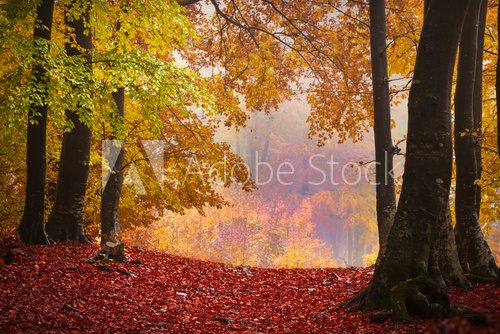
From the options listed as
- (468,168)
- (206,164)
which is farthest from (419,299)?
(206,164)

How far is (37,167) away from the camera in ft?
31.4

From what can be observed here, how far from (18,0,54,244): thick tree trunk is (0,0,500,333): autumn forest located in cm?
3

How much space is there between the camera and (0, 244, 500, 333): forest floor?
5746 millimetres

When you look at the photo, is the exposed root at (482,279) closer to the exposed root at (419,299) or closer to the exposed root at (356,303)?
the exposed root at (419,299)

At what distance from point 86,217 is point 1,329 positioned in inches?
388

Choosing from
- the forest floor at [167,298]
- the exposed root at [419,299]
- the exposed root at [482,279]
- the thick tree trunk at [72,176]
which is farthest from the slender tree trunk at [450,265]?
the thick tree trunk at [72,176]

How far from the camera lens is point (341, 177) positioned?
4675cm

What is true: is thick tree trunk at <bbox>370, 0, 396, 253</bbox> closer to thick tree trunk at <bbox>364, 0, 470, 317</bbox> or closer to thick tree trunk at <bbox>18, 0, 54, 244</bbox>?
thick tree trunk at <bbox>364, 0, 470, 317</bbox>

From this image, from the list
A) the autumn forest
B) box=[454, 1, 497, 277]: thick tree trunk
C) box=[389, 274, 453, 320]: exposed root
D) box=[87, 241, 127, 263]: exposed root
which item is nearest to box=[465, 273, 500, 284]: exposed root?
the autumn forest

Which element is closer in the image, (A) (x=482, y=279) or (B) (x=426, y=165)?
(B) (x=426, y=165)

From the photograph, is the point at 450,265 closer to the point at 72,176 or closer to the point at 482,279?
the point at 482,279

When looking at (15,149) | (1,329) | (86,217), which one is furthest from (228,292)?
(86,217)

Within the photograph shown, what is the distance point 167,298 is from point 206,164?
20.6 ft

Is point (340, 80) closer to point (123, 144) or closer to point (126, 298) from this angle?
point (123, 144)
